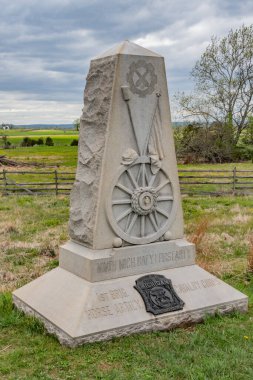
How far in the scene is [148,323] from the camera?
5.71 meters

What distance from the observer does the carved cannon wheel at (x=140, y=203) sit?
6.06 meters

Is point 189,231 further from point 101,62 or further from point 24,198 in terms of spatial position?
point 24,198

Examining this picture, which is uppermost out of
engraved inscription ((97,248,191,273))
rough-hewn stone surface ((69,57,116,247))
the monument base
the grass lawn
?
rough-hewn stone surface ((69,57,116,247))

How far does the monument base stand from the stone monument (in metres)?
0.01

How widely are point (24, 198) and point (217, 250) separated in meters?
10.4

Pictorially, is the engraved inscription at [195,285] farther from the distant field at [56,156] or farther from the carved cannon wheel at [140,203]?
the distant field at [56,156]

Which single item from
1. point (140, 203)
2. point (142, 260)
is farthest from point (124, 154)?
point (142, 260)

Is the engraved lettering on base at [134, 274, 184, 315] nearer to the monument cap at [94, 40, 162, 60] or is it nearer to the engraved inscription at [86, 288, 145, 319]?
the engraved inscription at [86, 288, 145, 319]

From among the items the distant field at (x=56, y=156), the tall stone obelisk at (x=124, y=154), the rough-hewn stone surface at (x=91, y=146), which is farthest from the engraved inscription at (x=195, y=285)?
the distant field at (x=56, y=156)

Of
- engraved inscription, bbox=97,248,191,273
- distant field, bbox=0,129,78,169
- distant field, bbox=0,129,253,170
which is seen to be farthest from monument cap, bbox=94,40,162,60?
distant field, bbox=0,129,78,169

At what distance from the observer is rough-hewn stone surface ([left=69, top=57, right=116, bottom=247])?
233 inches

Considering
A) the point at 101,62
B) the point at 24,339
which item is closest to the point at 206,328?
the point at 24,339

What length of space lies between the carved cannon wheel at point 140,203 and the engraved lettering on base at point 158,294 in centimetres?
50

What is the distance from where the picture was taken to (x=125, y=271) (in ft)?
20.0
